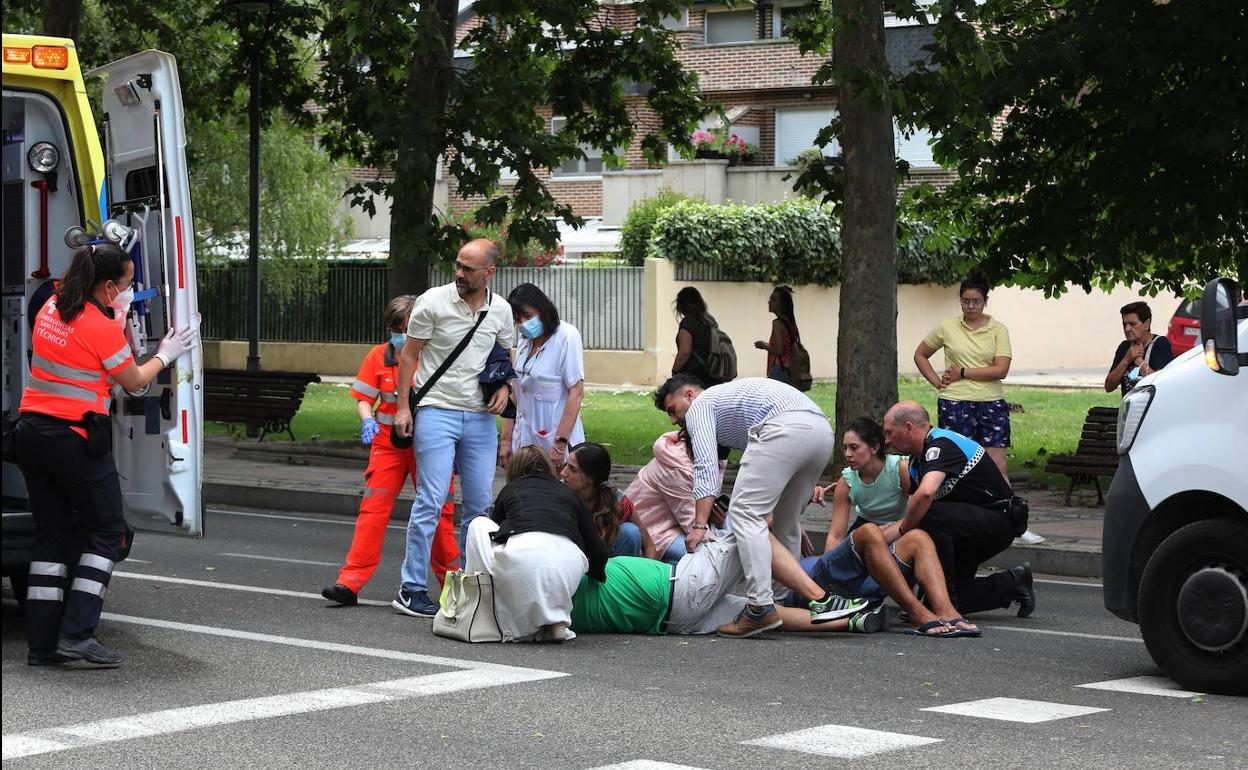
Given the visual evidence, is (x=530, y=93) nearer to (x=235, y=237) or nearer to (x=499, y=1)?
(x=499, y=1)

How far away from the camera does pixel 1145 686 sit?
24.1ft

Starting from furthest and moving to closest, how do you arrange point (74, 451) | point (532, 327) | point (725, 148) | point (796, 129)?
point (796, 129) < point (725, 148) < point (532, 327) < point (74, 451)

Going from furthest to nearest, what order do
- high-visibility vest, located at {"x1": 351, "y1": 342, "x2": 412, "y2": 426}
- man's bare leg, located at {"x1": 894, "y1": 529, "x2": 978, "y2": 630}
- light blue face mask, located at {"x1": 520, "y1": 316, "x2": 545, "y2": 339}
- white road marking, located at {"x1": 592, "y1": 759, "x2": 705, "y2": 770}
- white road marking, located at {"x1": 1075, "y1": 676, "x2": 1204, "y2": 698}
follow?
light blue face mask, located at {"x1": 520, "y1": 316, "x2": 545, "y2": 339} < high-visibility vest, located at {"x1": 351, "y1": 342, "x2": 412, "y2": 426} < man's bare leg, located at {"x1": 894, "y1": 529, "x2": 978, "y2": 630} < white road marking, located at {"x1": 1075, "y1": 676, "x2": 1204, "y2": 698} < white road marking, located at {"x1": 592, "y1": 759, "x2": 705, "y2": 770}

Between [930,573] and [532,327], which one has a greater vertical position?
[532,327]

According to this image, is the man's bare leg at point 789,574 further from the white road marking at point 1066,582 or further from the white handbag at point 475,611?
the white road marking at point 1066,582

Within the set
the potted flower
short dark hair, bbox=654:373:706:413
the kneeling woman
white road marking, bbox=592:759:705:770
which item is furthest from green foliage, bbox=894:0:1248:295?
the potted flower

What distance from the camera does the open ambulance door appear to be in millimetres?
8367

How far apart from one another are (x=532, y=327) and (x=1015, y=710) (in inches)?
173

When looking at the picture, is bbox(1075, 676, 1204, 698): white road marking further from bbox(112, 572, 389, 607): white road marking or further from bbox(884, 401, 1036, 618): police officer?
bbox(112, 572, 389, 607): white road marking

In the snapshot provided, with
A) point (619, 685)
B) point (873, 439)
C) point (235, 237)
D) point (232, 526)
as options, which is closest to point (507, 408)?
point (873, 439)

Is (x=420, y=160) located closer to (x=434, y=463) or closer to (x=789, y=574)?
(x=434, y=463)

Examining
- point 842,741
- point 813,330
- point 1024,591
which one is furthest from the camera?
point 813,330

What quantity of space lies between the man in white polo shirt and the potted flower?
29114 mm

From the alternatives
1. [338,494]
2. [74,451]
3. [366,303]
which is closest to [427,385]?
[74,451]
